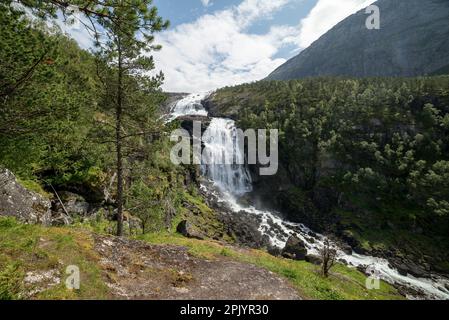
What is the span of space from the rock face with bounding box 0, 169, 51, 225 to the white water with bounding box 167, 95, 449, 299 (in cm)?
3903

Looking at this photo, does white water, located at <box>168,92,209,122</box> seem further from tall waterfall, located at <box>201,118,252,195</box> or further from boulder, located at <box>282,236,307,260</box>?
boulder, located at <box>282,236,307,260</box>

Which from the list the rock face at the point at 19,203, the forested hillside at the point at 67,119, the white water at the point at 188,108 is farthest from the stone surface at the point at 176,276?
the white water at the point at 188,108

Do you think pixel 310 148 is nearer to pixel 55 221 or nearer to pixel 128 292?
pixel 55 221

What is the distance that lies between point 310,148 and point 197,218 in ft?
134

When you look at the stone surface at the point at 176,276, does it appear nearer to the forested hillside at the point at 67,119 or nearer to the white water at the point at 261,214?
the forested hillside at the point at 67,119

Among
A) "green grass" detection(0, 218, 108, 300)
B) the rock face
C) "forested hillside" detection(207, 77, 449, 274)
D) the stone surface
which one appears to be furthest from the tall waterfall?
"green grass" detection(0, 218, 108, 300)

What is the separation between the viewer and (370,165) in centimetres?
6975

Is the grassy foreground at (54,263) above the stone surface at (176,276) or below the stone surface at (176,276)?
above

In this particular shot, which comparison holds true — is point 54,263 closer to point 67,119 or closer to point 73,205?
point 67,119

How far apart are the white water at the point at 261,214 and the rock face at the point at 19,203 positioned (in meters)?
39.0

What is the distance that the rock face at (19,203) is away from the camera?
15328 mm

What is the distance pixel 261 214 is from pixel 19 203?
50.3 m

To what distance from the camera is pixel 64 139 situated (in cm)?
1321

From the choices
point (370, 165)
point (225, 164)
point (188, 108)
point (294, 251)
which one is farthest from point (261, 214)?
point (188, 108)
